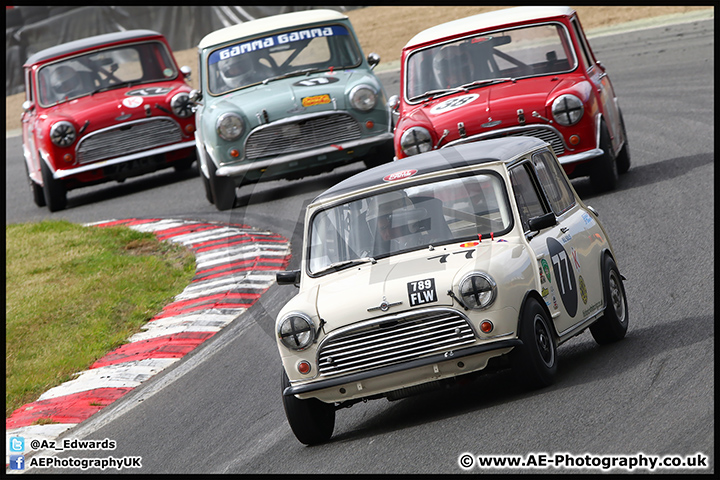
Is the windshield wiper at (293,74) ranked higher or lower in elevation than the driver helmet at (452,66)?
lower

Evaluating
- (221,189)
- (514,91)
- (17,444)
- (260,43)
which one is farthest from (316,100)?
(17,444)

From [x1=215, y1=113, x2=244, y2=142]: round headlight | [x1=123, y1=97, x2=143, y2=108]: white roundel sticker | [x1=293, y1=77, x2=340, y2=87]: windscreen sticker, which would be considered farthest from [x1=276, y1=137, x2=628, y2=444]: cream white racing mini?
[x1=123, y1=97, x2=143, y2=108]: white roundel sticker

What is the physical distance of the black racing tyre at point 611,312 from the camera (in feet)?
24.5

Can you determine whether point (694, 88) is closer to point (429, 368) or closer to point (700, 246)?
point (700, 246)

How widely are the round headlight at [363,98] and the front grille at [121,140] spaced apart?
3.62 metres

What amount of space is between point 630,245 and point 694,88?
8.73 metres

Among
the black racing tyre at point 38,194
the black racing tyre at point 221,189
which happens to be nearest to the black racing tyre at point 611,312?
the black racing tyre at point 221,189

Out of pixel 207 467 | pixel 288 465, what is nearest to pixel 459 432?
pixel 288 465

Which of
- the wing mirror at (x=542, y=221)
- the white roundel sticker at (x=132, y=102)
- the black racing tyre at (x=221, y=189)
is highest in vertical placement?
the wing mirror at (x=542, y=221)

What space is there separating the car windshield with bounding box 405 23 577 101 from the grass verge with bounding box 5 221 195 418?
321 cm

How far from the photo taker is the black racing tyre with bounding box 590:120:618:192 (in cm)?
1187

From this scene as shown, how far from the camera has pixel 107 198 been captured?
18.1m

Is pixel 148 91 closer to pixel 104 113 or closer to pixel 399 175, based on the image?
→ pixel 104 113

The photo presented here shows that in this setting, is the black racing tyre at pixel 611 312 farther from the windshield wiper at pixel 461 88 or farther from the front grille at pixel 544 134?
the windshield wiper at pixel 461 88
